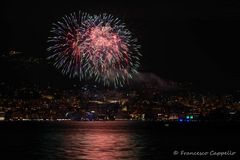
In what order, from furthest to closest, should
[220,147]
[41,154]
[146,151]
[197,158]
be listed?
[220,147]
[146,151]
[41,154]
[197,158]

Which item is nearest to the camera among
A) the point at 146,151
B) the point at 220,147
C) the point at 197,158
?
the point at 197,158

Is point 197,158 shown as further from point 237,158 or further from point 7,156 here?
point 7,156

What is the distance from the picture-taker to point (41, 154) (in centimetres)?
9200

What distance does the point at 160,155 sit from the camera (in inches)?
3551

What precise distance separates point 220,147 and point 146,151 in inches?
713

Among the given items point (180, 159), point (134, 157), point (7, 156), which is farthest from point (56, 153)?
point (180, 159)

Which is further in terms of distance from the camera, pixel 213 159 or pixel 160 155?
pixel 160 155

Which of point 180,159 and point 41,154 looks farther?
point 41,154

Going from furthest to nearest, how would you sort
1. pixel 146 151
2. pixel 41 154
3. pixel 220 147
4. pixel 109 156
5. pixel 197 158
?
pixel 220 147 → pixel 146 151 → pixel 41 154 → pixel 109 156 → pixel 197 158

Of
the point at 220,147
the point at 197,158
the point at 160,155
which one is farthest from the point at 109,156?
the point at 220,147

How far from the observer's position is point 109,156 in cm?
8556

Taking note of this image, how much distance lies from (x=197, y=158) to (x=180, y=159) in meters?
3.71

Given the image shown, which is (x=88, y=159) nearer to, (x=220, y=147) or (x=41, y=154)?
(x=41, y=154)

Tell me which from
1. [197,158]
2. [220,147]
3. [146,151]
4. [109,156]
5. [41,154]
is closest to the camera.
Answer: [197,158]
